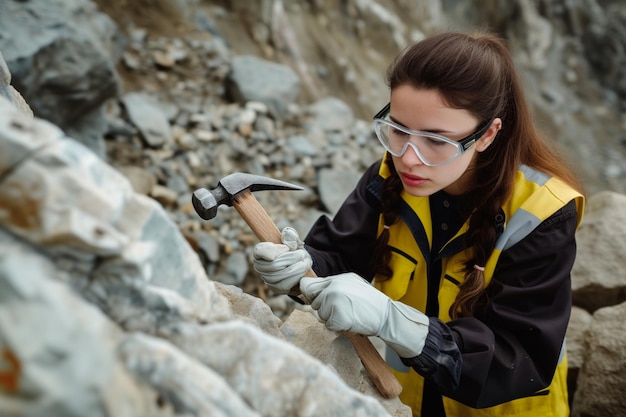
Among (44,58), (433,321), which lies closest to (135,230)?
(433,321)

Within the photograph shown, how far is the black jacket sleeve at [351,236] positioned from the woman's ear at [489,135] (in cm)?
56

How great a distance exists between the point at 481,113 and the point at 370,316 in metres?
0.93

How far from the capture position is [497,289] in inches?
89.0

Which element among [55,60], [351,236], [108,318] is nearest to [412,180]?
[351,236]

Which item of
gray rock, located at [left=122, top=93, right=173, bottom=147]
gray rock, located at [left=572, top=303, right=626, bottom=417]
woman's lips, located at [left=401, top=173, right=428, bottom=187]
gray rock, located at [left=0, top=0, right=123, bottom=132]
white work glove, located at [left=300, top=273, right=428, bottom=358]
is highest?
woman's lips, located at [left=401, top=173, right=428, bottom=187]

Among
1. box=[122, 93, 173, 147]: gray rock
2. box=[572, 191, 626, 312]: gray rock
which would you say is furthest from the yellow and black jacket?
box=[122, 93, 173, 147]: gray rock

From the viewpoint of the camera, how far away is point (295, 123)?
589cm

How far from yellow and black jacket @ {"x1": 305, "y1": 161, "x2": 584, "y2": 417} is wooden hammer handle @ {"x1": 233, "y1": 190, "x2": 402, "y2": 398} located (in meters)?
0.12

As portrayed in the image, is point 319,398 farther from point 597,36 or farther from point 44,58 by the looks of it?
point 597,36

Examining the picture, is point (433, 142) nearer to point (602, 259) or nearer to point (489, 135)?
point (489, 135)

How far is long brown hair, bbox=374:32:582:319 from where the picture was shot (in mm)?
2092

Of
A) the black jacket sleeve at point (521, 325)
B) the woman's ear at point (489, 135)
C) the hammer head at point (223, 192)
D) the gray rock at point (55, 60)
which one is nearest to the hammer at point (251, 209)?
the hammer head at point (223, 192)

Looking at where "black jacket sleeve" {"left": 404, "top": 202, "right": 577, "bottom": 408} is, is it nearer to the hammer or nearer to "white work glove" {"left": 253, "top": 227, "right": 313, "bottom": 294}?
the hammer

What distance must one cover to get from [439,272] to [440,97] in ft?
2.74
